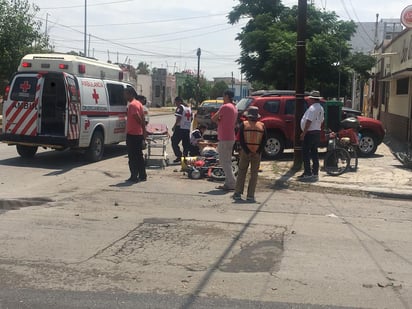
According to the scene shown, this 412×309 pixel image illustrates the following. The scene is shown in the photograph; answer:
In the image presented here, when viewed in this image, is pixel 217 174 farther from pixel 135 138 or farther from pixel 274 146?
pixel 274 146

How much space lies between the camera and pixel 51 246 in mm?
6027

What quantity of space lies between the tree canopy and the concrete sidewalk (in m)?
12.7

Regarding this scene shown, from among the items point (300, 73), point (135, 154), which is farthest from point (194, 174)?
point (300, 73)

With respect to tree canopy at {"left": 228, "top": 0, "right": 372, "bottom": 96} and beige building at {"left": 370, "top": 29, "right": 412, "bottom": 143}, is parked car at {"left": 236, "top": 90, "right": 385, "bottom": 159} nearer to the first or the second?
beige building at {"left": 370, "top": 29, "right": 412, "bottom": 143}

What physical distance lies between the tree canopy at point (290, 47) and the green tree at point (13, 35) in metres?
11.6

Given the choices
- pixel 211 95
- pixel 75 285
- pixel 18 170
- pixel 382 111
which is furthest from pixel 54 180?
pixel 211 95

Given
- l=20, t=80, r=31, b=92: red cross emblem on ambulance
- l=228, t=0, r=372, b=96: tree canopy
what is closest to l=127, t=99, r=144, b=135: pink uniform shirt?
l=20, t=80, r=31, b=92: red cross emblem on ambulance

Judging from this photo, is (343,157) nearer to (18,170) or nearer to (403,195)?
(403,195)

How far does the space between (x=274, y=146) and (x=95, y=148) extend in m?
4.85

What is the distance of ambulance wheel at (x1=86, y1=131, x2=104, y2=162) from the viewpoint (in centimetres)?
1332

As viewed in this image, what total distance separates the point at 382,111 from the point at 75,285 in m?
25.5

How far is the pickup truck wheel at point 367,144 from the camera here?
1546 centimetres

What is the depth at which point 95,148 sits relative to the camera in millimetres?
13492

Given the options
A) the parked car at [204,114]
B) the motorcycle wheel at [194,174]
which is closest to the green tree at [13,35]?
the parked car at [204,114]
